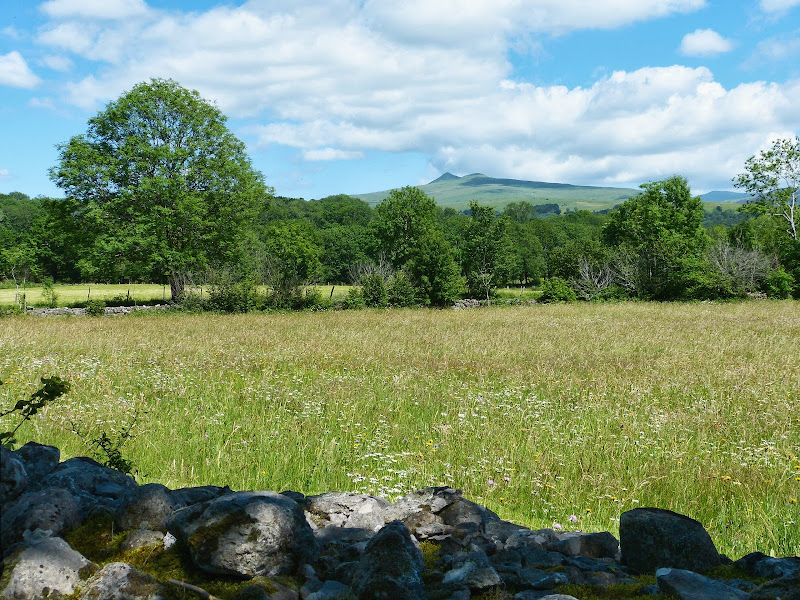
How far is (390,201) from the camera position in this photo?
59.0 m

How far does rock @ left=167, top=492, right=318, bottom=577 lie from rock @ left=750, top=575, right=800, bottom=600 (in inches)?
86.1

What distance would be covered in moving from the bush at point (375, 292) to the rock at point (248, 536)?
3329 centimetres

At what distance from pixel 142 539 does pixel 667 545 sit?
121 inches

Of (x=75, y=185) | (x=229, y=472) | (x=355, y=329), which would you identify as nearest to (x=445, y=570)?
(x=229, y=472)

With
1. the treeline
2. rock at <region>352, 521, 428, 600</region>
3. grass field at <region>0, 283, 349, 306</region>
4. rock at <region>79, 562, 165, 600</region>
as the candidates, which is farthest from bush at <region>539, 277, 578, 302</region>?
rock at <region>79, 562, 165, 600</region>

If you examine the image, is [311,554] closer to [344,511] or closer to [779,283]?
[344,511]

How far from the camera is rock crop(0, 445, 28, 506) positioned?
10.4 ft

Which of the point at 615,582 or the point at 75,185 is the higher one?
the point at 75,185

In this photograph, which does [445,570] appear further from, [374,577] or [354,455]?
[354,455]

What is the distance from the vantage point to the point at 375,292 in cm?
3647

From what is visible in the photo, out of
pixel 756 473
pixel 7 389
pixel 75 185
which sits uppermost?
pixel 75 185

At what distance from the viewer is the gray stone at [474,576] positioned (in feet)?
8.78

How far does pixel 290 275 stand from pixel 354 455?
2888 cm

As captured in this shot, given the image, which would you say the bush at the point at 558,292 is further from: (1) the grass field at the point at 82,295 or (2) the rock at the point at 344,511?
(2) the rock at the point at 344,511
